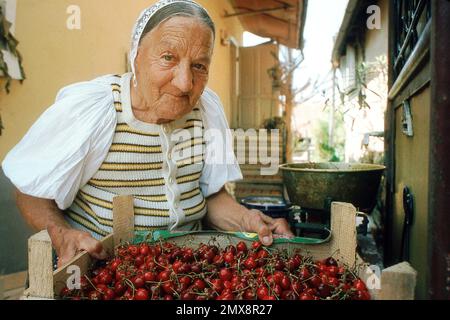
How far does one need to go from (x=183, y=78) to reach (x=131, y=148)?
402 millimetres

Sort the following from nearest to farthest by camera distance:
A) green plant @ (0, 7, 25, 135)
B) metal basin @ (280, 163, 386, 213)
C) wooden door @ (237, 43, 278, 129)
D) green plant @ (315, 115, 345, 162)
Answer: metal basin @ (280, 163, 386, 213) → green plant @ (0, 7, 25, 135) → wooden door @ (237, 43, 278, 129) → green plant @ (315, 115, 345, 162)

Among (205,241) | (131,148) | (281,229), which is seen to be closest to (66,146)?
(131,148)

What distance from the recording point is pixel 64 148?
159 centimetres

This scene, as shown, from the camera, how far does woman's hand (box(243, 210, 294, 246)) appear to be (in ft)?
5.08

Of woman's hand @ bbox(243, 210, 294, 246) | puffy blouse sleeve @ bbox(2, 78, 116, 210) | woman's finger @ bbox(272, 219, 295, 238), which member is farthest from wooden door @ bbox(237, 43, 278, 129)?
puffy blouse sleeve @ bbox(2, 78, 116, 210)

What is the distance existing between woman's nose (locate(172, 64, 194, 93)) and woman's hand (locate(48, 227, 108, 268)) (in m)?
0.69

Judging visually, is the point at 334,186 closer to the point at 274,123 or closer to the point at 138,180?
the point at 138,180

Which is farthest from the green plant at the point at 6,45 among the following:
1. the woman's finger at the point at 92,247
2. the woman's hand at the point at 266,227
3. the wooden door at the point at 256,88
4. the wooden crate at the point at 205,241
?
the wooden door at the point at 256,88

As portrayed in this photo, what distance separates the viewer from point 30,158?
158cm

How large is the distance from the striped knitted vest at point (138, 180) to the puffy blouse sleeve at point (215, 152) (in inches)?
8.2

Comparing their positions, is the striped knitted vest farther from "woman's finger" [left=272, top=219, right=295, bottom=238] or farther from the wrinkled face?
"woman's finger" [left=272, top=219, right=295, bottom=238]

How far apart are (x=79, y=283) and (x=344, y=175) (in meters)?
1.75
